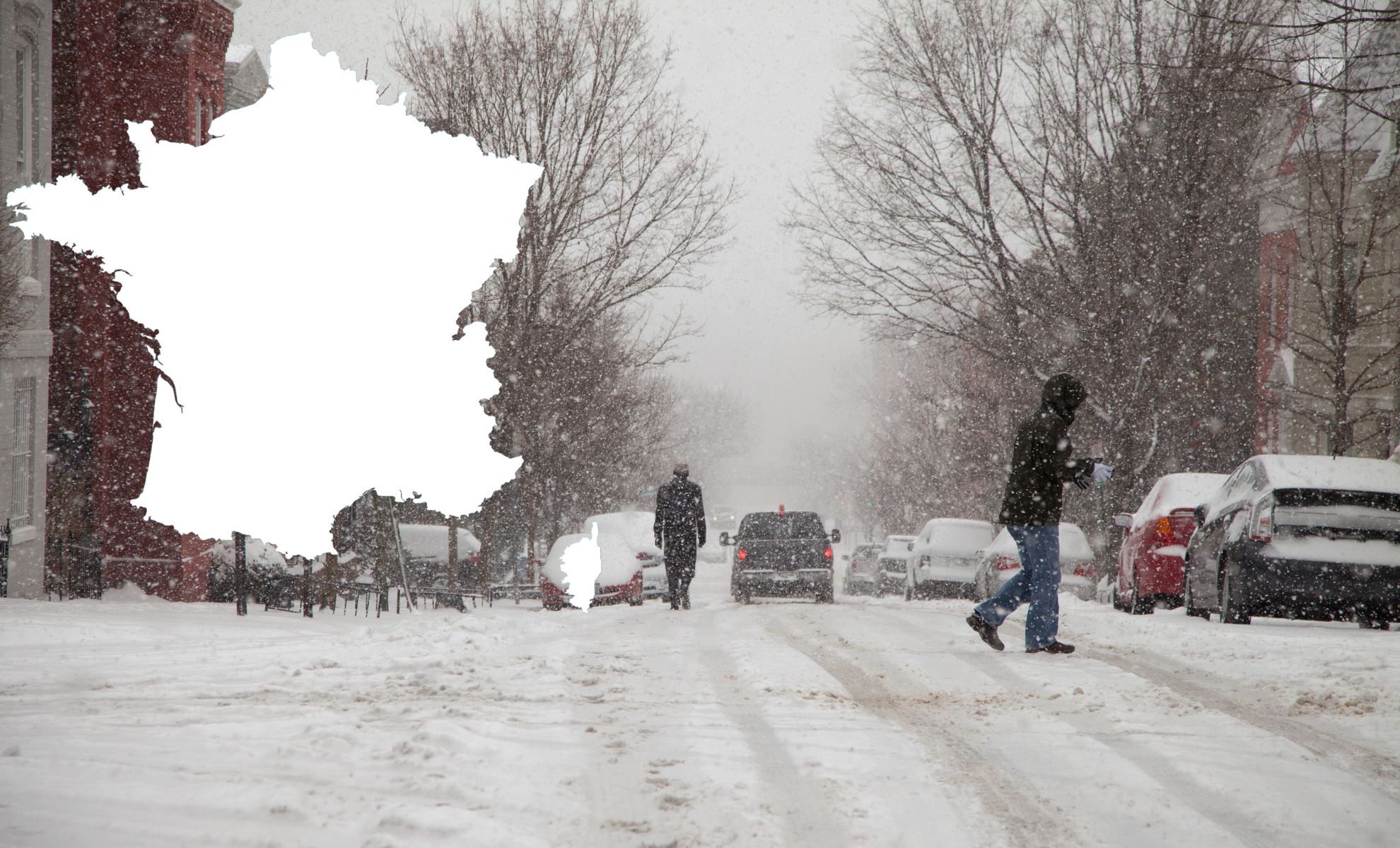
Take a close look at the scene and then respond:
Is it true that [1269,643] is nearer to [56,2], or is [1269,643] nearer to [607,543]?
[607,543]

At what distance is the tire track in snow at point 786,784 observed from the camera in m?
3.84

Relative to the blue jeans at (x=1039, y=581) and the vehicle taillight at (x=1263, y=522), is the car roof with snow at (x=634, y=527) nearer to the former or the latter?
the vehicle taillight at (x=1263, y=522)

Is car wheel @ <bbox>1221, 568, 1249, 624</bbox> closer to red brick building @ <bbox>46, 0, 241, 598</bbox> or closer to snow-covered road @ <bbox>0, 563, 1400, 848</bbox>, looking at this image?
snow-covered road @ <bbox>0, 563, 1400, 848</bbox>

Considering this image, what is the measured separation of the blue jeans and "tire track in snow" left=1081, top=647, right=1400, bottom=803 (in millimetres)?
489

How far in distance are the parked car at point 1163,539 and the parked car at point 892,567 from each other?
16754 mm

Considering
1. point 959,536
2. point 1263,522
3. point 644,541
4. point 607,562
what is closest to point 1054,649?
point 1263,522

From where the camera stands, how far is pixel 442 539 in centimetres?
2242

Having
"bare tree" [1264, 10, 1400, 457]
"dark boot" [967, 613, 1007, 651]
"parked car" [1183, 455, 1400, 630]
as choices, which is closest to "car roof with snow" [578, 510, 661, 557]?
"bare tree" [1264, 10, 1400, 457]

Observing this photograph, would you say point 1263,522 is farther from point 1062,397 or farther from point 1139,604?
point 1139,604

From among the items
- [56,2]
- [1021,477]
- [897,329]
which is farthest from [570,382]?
[1021,477]

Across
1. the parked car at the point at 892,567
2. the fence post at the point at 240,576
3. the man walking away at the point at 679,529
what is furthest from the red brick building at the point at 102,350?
the parked car at the point at 892,567

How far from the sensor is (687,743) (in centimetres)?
514

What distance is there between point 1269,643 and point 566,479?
22801mm

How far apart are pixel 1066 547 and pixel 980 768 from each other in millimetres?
14657
